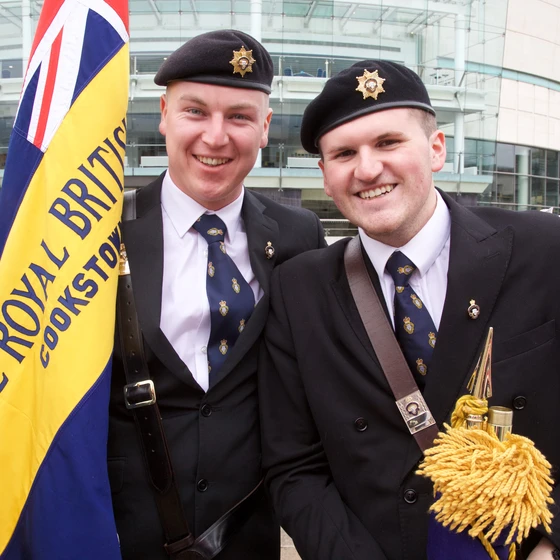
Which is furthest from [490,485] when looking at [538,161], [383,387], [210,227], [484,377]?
[538,161]

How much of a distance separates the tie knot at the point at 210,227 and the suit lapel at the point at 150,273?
0.16 meters

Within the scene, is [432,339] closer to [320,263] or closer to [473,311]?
[473,311]

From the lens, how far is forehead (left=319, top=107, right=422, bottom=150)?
5.80 feet

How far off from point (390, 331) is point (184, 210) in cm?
97

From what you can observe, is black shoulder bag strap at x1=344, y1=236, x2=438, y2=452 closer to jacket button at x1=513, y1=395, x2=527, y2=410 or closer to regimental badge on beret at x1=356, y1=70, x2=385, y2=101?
jacket button at x1=513, y1=395, x2=527, y2=410

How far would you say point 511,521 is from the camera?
1.26m

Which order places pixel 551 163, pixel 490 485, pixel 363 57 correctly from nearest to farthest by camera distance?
pixel 490 485
pixel 363 57
pixel 551 163

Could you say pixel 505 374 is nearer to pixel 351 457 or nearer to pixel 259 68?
pixel 351 457

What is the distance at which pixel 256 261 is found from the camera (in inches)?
86.0

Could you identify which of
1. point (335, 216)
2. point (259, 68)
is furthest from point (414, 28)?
point (259, 68)

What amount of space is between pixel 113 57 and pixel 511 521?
2000 mm

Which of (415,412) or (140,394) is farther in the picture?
(140,394)

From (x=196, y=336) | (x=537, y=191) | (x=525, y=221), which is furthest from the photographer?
(x=537, y=191)

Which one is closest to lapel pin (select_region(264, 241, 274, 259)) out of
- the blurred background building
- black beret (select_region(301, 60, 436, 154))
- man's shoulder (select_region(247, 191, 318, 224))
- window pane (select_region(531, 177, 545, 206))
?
man's shoulder (select_region(247, 191, 318, 224))
